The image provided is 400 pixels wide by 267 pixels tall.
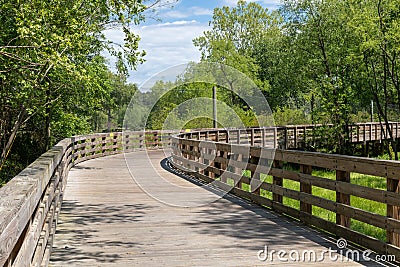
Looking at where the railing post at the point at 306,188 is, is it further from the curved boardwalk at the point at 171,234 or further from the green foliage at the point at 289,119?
the green foliage at the point at 289,119

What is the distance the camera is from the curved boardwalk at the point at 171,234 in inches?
213

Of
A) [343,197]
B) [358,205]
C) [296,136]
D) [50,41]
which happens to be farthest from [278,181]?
[296,136]

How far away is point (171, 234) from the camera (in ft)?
21.6

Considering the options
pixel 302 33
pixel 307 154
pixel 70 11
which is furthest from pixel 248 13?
pixel 307 154

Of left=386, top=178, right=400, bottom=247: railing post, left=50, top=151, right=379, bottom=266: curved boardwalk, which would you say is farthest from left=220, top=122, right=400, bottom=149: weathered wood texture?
left=386, top=178, right=400, bottom=247: railing post

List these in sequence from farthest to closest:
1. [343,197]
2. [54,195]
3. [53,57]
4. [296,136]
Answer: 1. [296,136]
2. [53,57]
3. [54,195]
4. [343,197]

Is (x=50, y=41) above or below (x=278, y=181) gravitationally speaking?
above

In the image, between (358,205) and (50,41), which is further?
(358,205)

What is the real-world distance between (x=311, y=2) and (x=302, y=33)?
1972mm

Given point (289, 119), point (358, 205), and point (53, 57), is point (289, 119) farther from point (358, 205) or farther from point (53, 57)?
point (53, 57)

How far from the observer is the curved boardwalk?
542cm

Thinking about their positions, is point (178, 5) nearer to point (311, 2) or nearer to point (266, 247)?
point (266, 247)

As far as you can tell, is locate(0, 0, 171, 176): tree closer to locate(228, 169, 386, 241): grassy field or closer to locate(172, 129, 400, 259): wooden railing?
locate(172, 129, 400, 259): wooden railing

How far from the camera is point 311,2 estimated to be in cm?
3016
